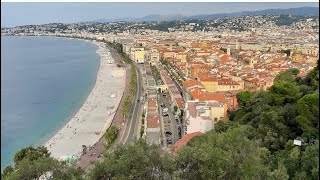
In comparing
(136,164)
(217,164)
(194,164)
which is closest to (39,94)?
(136,164)

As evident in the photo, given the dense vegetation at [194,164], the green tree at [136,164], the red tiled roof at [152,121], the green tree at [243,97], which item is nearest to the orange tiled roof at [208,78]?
the red tiled roof at [152,121]

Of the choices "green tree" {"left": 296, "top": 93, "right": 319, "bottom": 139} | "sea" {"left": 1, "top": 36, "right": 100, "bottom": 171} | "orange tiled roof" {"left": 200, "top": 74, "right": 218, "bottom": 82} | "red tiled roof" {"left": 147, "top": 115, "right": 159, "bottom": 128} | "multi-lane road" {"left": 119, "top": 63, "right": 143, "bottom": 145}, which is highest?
"green tree" {"left": 296, "top": 93, "right": 319, "bottom": 139}

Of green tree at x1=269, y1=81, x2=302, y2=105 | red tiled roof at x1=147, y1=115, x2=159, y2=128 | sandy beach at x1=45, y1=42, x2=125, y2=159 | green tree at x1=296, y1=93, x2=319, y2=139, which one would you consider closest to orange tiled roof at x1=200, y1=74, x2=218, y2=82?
red tiled roof at x1=147, y1=115, x2=159, y2=128

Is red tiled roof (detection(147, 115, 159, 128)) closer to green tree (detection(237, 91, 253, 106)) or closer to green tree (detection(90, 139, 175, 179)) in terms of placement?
green tree (detection(237, 91, 253, 106))

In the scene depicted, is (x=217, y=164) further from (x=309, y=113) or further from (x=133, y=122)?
(x=133, y=122)

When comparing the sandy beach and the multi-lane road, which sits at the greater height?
the multi-lane road

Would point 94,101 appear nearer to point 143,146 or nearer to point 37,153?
point 37,153
